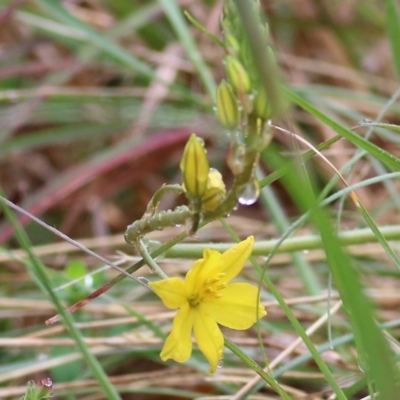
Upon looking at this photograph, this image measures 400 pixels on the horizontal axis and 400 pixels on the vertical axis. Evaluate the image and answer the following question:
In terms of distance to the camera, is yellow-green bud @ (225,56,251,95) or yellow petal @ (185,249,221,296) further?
yellow petal @ (185,249,221,296)

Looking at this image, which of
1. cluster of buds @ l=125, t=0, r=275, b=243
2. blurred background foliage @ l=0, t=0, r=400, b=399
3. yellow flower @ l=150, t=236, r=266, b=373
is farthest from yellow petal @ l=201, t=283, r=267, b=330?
blurred background foliage @ l=0, t=0, r=400, b=399

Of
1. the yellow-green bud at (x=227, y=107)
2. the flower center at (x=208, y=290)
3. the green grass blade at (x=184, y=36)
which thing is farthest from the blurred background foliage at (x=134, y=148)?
the yellow-green bud at (x=227, y=107)

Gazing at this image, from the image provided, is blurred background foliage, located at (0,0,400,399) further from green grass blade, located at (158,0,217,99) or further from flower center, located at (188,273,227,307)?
flower center, located at (188,273,227,307)

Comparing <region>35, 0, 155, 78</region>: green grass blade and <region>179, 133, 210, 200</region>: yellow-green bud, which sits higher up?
<region>35, 0, 155, 78</region>: green grass blade

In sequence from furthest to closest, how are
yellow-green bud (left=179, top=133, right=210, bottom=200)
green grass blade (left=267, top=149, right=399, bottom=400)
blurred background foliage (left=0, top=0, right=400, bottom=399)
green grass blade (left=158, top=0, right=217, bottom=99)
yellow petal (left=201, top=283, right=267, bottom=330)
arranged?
green grass blade (left=158, top=0, right=217, bottom=99)
blurred background foliage (left=0, top=0, right=400, bottom=399)
yellow petal (left=201, top=283, right=267, bottom=330)
yellow-green bud (left=179, top=133, right=210, bottom=200)
green grass blade (left=267, top=149, right=399, bottom=400)

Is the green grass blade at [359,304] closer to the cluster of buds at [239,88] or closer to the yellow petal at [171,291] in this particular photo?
the cluster of buds at [239,88]

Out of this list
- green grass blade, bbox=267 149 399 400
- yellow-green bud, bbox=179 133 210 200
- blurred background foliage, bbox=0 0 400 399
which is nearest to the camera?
green grass blade, bbox=267 149 399 400

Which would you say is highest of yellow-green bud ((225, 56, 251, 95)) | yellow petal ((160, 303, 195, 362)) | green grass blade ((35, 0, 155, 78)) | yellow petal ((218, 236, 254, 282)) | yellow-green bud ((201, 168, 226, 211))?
green grass blade ((35, 0, 155, 78))
